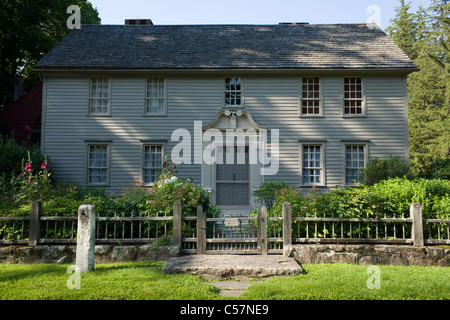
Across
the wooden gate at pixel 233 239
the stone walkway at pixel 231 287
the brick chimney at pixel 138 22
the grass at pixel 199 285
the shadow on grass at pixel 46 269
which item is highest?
the brick chimney at pixel 138 22

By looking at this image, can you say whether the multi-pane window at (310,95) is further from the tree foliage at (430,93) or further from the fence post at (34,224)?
the tree foliage at (430,93)

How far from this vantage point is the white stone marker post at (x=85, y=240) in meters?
6.29

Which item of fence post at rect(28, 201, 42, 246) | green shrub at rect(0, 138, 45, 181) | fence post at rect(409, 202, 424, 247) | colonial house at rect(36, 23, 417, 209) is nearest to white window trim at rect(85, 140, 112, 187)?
colonial house at rect(36, 23, 417, 209)

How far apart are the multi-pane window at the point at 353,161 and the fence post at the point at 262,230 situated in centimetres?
819

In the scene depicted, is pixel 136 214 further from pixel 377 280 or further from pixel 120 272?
pixel 377 280

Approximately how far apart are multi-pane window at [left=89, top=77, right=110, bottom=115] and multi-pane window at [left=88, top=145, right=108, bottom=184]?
165 cm

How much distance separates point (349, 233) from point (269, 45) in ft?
36.6

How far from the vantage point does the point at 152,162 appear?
14758mm

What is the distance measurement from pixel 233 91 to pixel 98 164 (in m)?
6.71

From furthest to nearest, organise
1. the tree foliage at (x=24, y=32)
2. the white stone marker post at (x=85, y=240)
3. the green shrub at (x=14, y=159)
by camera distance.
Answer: the tree foliage at (x=24, y=32)
the green shrub at (x=14, y=159)
the white stone marker post at (x=85, y=240)

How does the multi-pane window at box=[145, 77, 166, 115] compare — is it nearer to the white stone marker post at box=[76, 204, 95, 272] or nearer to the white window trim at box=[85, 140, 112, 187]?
the white window trim at box=[85, 140, 112, 187]

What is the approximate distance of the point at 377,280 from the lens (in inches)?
214

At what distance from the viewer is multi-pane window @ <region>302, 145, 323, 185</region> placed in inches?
570

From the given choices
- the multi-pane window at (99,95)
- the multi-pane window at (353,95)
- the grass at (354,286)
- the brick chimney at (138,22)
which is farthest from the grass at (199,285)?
the brick chimney at (138,22)
